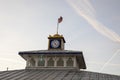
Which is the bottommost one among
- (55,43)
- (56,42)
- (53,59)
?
(53,59)

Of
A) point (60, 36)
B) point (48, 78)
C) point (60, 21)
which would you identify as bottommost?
point (48, 78)

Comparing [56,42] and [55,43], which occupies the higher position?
[56,42]

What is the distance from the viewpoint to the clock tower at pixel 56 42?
187 feet

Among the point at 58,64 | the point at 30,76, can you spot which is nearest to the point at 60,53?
the point at 58,64

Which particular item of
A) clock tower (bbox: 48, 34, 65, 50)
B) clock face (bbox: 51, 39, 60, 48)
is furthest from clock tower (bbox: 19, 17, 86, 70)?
clock face (bbox: 51, 39, 60, 48)

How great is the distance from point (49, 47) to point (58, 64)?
21.6ft

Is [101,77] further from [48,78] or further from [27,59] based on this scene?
[27,59]

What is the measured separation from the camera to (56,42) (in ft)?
189

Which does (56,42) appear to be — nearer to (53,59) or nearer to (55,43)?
(55,43)

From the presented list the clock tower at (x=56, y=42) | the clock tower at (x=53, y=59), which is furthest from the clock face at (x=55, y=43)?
the clock tower at (x=53, y=59)

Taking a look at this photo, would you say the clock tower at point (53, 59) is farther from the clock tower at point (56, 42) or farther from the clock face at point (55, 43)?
the clock face at point (55, 43)

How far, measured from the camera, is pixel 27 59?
175ft

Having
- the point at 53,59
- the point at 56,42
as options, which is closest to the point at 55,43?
the point at 56,42

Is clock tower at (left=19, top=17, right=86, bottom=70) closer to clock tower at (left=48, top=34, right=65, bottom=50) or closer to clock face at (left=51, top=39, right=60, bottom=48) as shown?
clock tower at (left=48, top=34, right=65, bottom=50)
